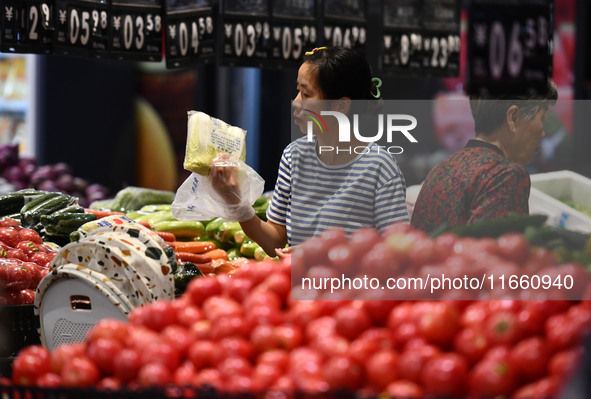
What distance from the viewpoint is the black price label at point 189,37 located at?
5039 mm

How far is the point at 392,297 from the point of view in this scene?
1.75m

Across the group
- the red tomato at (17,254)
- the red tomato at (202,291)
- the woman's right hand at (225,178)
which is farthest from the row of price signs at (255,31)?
the red tomato at (202,291)

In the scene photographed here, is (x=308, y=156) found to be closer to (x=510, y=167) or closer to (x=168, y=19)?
(x=510, y=167)

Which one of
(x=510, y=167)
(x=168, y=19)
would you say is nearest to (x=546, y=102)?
(x=510, y=167)

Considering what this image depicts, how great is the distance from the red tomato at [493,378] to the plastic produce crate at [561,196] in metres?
1.97

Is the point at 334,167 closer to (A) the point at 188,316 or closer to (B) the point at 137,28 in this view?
(A) the point at 188,316

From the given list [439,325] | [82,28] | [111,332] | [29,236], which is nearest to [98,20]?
[82,28]

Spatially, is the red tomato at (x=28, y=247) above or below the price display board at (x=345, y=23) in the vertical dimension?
below

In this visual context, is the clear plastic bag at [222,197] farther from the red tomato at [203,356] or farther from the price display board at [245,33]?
the price display board at [245,33]

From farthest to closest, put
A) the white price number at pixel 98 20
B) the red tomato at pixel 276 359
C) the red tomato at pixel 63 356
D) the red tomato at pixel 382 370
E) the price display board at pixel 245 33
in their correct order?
the price display board at pixel 245 33 < the white price number at pixel 98 20 < the red tomato at pixel 63 356 < the red tomato at pixel 276 359 < the red tomato at pixel 382 370

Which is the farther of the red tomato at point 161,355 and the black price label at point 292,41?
the black price label at point 292,41

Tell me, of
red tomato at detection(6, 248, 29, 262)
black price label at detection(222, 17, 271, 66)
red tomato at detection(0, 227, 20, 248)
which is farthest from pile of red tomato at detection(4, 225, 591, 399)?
black price label at detection(222, 17, 271, 66)

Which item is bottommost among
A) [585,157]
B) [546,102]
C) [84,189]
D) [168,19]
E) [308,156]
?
[84,189]

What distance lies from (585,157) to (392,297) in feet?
16.7
